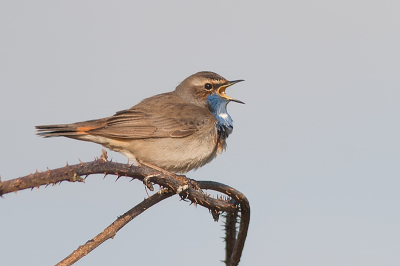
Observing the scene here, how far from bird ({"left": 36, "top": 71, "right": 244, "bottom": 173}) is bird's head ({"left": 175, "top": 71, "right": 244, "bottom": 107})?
189 mm

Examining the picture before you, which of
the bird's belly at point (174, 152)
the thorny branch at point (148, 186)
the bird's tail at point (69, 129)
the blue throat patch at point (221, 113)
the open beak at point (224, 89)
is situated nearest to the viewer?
the thorny branch at point (148, 186)

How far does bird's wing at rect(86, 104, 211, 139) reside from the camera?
7758 mm

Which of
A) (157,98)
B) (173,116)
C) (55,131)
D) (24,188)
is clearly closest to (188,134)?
(173,116)

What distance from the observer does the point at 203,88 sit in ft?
30.3

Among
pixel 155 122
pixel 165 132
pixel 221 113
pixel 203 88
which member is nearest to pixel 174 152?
pixel 165 132

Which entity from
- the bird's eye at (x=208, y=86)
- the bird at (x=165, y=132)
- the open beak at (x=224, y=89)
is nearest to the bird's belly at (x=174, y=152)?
the bird at (x=165, y=132)

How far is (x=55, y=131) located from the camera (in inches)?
269

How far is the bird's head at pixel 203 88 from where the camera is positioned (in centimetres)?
916

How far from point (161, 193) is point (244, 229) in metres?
1.03

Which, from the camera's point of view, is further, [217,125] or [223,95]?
[223,95]

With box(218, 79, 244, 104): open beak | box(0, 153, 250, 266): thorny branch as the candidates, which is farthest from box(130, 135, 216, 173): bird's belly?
box(0, 153, 250, 266): thorny branch

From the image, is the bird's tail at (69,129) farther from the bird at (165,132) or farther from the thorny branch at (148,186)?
the thorny branch at (148,186)

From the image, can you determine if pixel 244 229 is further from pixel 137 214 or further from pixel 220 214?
pixel 137 214

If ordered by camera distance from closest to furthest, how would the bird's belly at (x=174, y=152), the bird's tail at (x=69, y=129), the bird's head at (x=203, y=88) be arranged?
the bird's tail at (x=69, y=129), the bird's belly at (x=174, y=152), the bird's head at (x=203, y=88)
